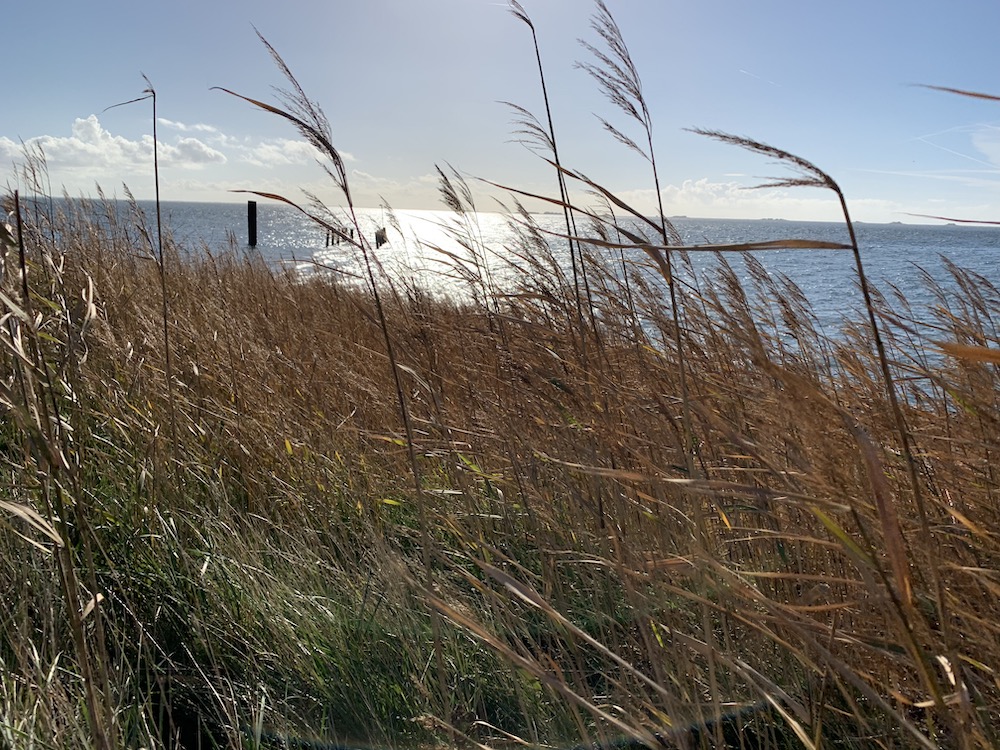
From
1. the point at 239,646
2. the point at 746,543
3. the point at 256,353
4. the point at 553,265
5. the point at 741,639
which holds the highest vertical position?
the point at 553,265

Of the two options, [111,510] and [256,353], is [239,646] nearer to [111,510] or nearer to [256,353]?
[111,510]

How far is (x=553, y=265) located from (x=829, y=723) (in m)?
1.57

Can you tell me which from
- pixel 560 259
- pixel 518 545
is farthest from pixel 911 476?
pixel 560 259

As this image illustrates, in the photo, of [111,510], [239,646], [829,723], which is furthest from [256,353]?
[829,723]

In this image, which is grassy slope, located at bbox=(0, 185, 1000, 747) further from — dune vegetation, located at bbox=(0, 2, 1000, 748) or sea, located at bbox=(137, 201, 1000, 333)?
sea, located at bbox=(137, 201, 1000, 333)

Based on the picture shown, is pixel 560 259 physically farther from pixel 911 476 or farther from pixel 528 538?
pixel 911 476

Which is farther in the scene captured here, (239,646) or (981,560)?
(239,646)

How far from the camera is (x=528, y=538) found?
215 cm

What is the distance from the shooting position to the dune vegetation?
0.98 m

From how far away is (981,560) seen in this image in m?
1.45

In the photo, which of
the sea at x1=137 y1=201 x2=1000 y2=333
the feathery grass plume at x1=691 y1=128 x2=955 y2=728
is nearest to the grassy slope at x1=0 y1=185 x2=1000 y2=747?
the feathery grass plume at x1=691 y1=128 x2=955 y2=728

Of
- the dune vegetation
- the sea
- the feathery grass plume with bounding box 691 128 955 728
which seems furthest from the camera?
the sea

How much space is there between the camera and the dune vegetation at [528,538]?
3.20 ft

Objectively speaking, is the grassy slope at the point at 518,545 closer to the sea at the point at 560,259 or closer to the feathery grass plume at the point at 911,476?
the feathery grass plume at the point at 911,476
